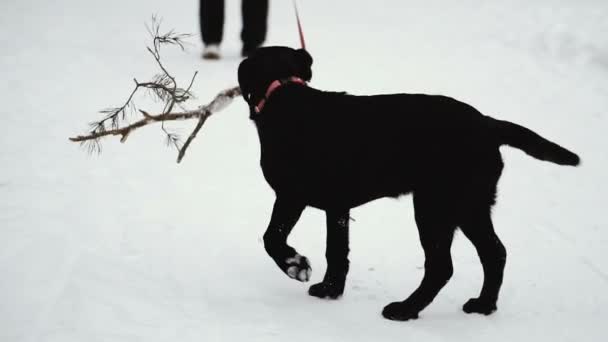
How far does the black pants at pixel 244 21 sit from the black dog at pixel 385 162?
15.7 ft

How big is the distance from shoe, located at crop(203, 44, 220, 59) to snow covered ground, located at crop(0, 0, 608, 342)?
0.17m

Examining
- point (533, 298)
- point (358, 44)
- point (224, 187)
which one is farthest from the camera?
point (358, 44)

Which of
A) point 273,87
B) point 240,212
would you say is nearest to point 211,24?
point 240,212

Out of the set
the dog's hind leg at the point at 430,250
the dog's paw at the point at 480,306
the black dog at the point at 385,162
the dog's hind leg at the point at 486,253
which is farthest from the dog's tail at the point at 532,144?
the dog's paw at the point at 480,306

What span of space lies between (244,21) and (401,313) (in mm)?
5834

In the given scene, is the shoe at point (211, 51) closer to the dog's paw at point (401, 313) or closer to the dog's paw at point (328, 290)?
the dog's paw at point (328, 290)

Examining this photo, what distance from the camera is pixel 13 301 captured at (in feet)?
8.80

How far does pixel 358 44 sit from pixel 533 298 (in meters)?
6.28

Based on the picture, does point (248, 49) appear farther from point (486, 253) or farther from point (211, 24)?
point (486, 253)

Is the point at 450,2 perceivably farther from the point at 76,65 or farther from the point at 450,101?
the point at 450,101

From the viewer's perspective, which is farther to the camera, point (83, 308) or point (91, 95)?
point (91, 95)

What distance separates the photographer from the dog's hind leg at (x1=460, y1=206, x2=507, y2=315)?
118 inches

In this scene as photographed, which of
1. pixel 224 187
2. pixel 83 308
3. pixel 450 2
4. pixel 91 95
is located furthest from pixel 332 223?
pixel 450 2

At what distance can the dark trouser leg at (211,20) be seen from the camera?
303 inches
